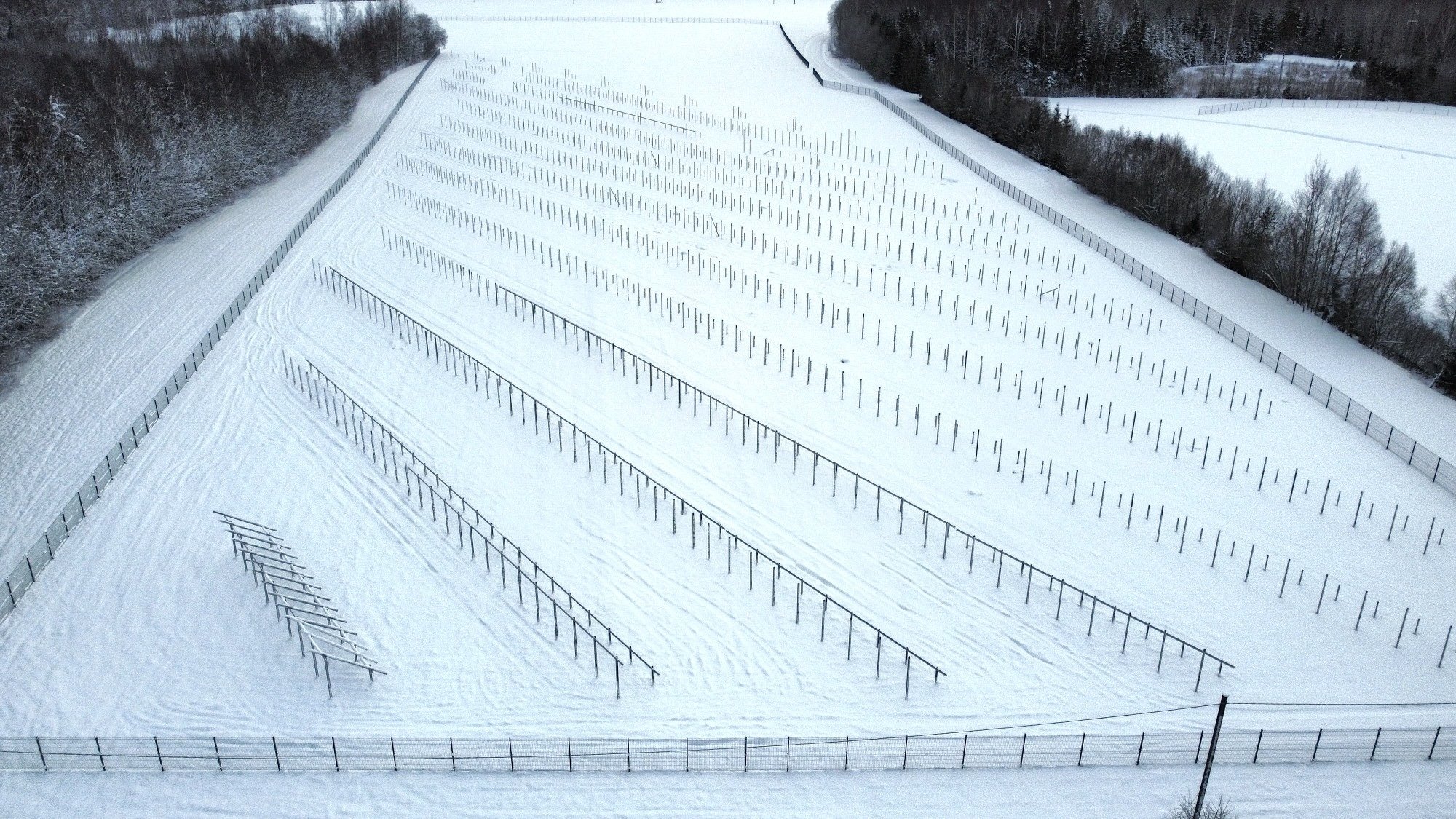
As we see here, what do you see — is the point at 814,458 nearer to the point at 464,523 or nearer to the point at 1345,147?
the point at 464,523

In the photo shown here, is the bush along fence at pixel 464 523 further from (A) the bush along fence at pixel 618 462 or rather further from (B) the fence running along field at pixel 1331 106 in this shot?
(B) the fence running along field at pixel 1331 106

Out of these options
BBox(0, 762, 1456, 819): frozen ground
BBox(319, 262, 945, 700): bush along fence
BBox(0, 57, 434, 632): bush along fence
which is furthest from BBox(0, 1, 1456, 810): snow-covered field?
BBox(0, 762, 1456, 819): frozen ground

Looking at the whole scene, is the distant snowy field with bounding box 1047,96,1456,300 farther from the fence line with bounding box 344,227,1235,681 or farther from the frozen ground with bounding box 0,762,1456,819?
the frozen ground with bounding box 0,762,1456,819

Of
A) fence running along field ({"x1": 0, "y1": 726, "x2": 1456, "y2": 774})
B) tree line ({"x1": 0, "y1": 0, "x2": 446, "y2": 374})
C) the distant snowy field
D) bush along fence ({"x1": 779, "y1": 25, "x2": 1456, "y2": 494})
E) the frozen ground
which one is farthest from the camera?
the distant snowy field

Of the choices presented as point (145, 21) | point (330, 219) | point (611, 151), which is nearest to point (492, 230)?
point (330, 219)

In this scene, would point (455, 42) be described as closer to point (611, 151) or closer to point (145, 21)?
point (145, 21)

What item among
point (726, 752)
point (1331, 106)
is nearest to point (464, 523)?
point (726, 752)
